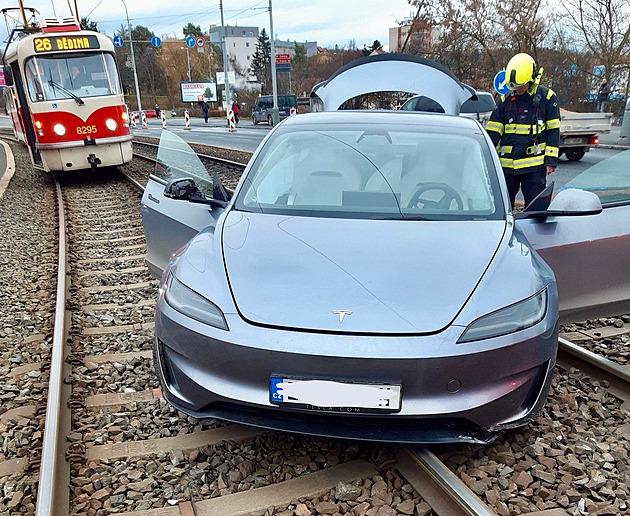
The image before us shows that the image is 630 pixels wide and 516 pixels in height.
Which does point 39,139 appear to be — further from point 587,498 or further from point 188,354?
point 587,498

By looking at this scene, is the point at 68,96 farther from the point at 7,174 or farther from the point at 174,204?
the point at 174,204

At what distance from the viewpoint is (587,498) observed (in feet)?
7.65

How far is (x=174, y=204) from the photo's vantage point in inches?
154

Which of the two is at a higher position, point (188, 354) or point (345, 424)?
point (188, 354)

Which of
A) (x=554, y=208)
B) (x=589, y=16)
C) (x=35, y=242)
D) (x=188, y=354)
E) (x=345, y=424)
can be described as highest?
(x=589, y=16)

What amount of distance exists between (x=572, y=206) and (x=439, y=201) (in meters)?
0.73

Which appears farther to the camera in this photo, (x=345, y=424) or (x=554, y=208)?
(x=554, y=208)

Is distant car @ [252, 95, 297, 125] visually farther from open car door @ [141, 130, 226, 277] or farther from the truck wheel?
open car door @ [141, 130, 226, 277]

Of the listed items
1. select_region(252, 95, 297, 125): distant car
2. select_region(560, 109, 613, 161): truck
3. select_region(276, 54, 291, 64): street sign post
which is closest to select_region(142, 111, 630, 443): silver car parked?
select_region(560, 109, 613, 161): truck

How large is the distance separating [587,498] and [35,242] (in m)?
6.93

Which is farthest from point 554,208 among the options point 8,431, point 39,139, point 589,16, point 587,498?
point 589,16

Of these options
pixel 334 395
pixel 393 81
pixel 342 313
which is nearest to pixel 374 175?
pixel 342 313

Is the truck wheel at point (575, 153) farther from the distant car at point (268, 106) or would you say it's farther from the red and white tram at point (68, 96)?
the distant car at point (268, 106)

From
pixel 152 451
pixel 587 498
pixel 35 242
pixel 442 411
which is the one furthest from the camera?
pixel 35 242
